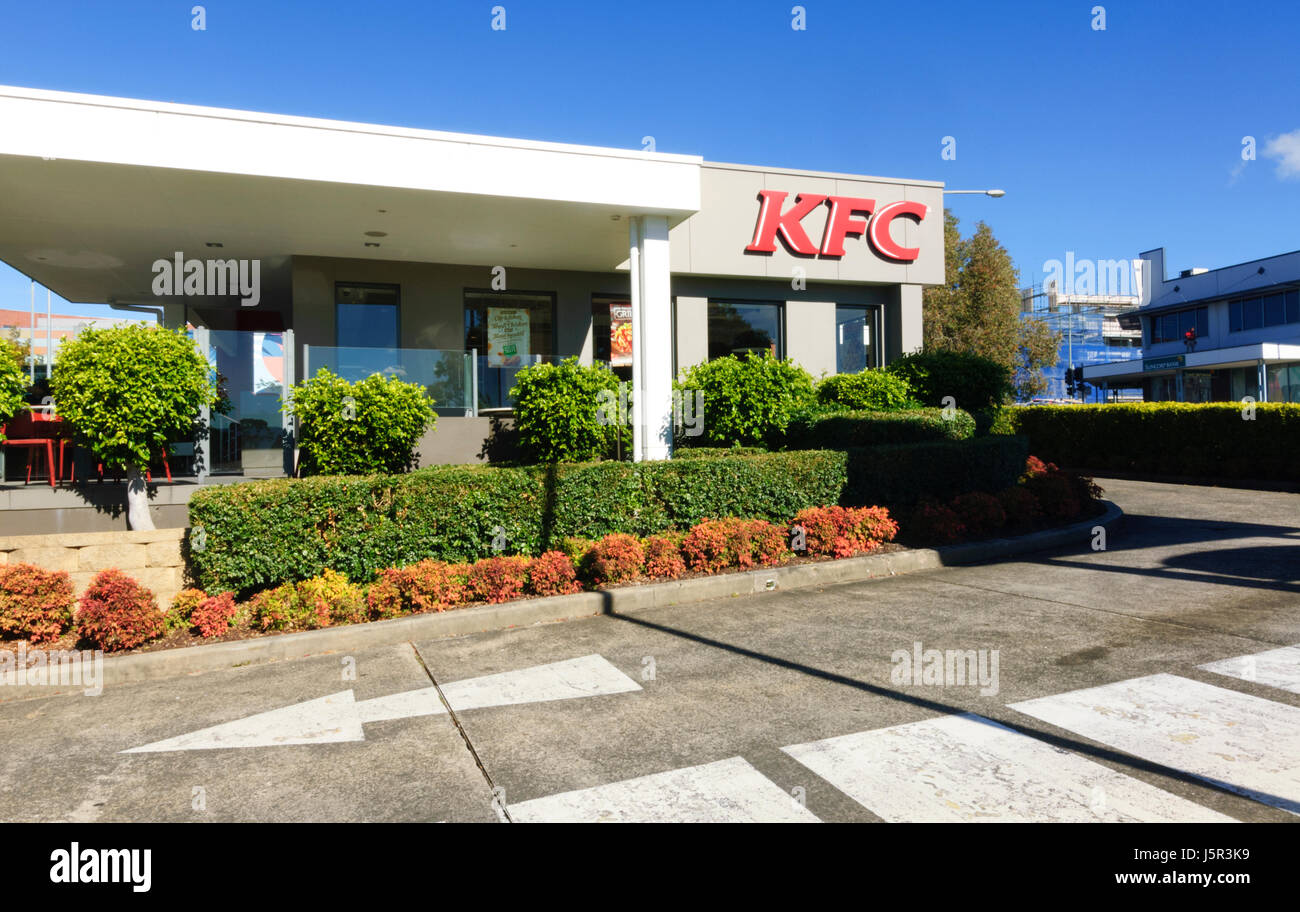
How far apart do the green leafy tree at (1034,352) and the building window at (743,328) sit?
25.2m

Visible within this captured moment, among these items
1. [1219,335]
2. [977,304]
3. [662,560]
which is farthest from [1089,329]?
[662,560]

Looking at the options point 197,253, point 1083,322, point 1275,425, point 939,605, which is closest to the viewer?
point 939,605

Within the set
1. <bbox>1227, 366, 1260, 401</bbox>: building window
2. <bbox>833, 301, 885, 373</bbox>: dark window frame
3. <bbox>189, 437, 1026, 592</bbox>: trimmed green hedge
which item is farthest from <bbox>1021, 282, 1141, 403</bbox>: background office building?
<bbox>189, 437, 1026, 592</bbox>: trimmed green hedge

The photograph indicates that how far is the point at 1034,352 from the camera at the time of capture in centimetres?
3856

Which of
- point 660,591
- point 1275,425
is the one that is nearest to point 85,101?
point 660,591

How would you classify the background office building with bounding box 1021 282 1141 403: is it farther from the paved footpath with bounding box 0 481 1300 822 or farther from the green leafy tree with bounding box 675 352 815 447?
the paved footpath with bounding box 0 481 1300 822

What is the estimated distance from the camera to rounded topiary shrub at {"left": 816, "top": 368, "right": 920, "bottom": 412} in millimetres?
13938

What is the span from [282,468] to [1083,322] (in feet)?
298

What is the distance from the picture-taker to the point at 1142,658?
545 centimetres

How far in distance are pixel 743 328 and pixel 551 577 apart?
32.6 ft

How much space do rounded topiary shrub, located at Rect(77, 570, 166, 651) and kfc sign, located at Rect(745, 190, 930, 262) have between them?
12050mm

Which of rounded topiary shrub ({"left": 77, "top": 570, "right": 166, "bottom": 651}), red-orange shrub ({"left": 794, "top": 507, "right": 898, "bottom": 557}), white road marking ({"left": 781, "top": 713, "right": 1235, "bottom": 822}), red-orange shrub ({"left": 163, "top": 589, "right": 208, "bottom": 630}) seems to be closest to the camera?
white road marking ({"left": 781, "top": 713, "right": 1235, "bottom": 822})

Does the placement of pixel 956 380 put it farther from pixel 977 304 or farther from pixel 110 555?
pixel 977 304
